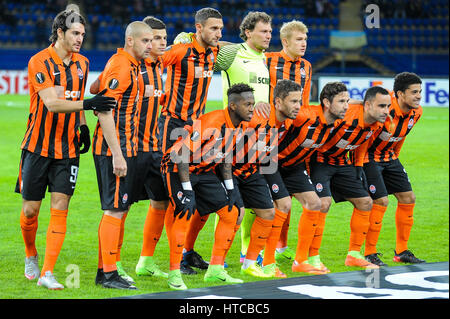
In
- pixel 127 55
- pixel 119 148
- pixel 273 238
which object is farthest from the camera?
pixel 273 238

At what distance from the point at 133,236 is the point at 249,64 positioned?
2406 mm

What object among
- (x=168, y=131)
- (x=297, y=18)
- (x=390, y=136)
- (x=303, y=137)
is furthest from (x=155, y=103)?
(x=297, y=18)

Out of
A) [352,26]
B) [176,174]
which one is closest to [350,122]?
[176,174]

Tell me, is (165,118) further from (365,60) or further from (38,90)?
(365,60)

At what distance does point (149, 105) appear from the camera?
6.38 meters

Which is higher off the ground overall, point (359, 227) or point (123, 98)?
point (123, 98)

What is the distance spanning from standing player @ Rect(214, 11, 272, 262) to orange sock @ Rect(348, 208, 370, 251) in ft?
3.03

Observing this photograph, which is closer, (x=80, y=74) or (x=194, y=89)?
(x=80, y=74)

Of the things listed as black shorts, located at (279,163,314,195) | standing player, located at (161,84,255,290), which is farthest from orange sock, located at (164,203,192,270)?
black shorts, located at (279,163,314,195)

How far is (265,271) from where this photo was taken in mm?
6398

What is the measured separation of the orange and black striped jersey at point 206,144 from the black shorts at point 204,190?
57 millimetres

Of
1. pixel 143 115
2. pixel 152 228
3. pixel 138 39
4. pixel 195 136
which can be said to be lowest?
pixel 152 228

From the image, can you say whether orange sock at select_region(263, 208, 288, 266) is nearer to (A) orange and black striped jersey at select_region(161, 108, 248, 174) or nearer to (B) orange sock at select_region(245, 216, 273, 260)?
(B) orange sock at select_region(245, 216, 273, 260)

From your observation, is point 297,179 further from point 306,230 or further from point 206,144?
point 206,144
